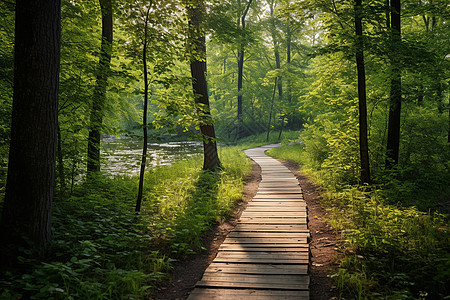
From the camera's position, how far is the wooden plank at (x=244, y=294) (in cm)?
304

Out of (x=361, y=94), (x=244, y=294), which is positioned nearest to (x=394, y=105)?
(x=361, y=94)

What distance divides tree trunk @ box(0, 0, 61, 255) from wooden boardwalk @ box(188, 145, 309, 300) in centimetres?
207

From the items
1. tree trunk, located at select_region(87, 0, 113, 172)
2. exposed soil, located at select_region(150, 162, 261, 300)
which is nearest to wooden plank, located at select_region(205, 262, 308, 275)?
exposed soil, located at select_region(150, 162, 261, 300)

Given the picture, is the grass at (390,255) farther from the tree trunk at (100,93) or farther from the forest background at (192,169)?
the tree trunk at (100,93)

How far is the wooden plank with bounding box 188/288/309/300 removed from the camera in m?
3.04

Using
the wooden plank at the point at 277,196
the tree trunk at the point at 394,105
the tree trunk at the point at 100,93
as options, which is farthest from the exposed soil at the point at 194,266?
the tree trunk at the point at 394,105

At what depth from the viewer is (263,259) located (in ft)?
13.0

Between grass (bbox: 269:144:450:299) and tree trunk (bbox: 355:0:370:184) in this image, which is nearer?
grass (bbox: 269:144:450:299)

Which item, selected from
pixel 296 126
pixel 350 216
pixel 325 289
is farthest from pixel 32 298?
pixel 296 126

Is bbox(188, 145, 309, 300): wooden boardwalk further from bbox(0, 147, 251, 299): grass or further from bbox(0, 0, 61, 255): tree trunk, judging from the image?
bbox(0, 0, 61, 255): tree trunk

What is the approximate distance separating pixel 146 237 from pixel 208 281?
148cm

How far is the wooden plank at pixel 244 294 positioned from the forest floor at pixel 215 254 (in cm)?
25

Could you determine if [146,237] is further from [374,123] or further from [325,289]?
[374,123]

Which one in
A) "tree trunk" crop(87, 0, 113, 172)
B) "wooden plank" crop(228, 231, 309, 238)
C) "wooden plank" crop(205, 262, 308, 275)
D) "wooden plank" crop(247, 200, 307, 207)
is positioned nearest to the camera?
"wooden plank" crop(205, 262, 308, 275)
